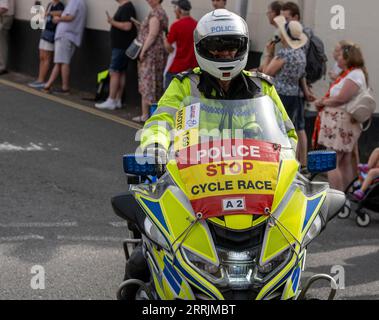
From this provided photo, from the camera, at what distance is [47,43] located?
1758 cm

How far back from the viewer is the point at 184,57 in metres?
13.8

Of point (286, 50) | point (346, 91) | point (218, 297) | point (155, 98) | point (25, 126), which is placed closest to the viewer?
point (218, 297)

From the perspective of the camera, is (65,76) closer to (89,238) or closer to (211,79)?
(89,238)

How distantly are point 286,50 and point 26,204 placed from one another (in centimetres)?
362

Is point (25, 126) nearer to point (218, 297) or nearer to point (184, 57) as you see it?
point (184, 57)

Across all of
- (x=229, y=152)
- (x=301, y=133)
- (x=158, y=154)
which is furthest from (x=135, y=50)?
(x=229, y=152)

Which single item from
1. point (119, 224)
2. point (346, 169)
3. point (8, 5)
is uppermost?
point (8, 5)

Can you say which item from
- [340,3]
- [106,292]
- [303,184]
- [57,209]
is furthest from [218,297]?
[340,3]

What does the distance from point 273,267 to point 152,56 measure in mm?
10115

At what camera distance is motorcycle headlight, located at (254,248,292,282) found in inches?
192

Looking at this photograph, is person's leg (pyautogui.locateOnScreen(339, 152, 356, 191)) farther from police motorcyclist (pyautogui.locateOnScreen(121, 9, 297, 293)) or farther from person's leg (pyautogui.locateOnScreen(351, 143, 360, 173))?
police motorcyclist (pyautogui.locateOnScreen(121, 9, 297, 293))

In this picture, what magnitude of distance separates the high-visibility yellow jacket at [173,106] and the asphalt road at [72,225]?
1771mm

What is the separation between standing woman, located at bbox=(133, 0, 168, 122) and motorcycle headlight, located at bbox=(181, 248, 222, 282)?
32.2ft

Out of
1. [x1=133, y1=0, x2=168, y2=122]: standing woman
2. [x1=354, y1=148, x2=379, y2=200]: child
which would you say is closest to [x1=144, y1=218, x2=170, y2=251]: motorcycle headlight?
[x1=354, y1=148, x2=379, y2=200]: child
